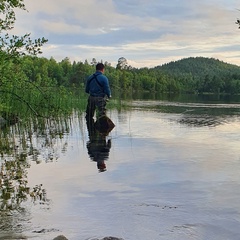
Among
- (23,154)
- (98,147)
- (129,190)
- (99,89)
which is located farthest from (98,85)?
(129,190)

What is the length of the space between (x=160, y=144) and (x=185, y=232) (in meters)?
6.94

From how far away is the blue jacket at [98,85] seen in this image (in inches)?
622

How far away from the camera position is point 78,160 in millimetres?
9039

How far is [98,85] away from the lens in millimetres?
15953

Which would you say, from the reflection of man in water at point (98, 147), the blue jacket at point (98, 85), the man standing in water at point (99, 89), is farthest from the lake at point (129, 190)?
the blue jacket at point (98, 85)

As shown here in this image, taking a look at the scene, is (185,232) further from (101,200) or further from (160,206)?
(101,200)

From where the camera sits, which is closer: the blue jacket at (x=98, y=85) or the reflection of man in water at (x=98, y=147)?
the reflection of man in water at (x=98, y=147)

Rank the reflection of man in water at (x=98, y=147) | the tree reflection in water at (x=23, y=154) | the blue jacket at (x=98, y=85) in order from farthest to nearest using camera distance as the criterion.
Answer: the blue jacket at (x=98, y=85) → the reflection of man in water at (x=98, y=147) → the tree reflection in water at (x=23, y=154)

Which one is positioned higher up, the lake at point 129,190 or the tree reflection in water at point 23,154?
the tree reflection in water at point 23,154

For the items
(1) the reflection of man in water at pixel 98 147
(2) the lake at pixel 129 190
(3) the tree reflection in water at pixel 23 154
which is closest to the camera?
(2) the lake at pixel 129 190

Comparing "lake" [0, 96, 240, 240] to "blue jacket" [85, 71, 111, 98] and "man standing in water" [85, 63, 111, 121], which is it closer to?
"man standing in water" [85, 63, 111, 121]

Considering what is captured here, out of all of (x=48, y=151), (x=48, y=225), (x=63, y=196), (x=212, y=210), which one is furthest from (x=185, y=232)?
(x=48, y=151)

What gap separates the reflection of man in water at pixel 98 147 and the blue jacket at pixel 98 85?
1.64 metres

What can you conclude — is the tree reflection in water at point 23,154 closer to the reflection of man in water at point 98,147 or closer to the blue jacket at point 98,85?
the reflection of man in water at point 98,147
